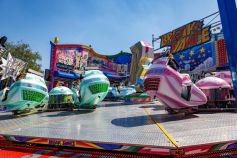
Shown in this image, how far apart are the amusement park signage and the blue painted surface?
21.3 meters

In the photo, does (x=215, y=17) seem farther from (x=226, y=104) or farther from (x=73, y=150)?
(x=73, y=150)

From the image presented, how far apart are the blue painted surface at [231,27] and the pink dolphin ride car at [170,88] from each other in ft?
7.89

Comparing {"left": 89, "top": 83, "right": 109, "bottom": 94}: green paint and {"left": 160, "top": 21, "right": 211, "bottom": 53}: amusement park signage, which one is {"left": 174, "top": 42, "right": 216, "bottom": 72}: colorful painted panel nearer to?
{"left": 160, "top": 21, "right": 211, "bottom": 53}: amusement park signage

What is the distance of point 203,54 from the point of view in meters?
23.8

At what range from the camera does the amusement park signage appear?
74.9 ft

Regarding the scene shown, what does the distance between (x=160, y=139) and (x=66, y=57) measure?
944 inches

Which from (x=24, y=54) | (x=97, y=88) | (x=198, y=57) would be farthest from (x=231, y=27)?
(x=24, y=54)

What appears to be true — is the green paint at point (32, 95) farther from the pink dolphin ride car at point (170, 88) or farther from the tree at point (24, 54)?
the tree at point (24, 54)

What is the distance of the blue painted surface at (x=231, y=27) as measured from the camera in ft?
8.43

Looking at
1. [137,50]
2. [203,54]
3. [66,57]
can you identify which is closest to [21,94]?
[137,50]

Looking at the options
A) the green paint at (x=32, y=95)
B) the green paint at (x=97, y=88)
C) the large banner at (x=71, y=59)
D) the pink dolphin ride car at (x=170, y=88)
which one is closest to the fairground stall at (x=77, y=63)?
the large banner at (x=71, y=59)

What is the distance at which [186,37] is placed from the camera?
24.8m

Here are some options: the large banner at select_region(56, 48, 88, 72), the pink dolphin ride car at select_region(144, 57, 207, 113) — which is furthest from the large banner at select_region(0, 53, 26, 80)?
the large banner at select_region(56, 48, 88, 72)

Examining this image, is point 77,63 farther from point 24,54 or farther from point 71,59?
point 24,54
